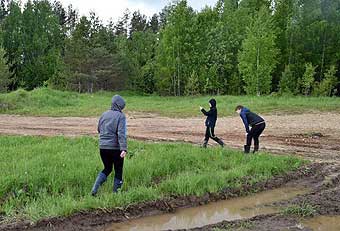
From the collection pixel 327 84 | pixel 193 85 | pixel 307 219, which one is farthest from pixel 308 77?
pixel 307 219

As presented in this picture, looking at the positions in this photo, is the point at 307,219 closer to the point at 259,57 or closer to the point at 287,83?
the point at 259,57

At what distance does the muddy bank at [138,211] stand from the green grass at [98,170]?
0.15 m

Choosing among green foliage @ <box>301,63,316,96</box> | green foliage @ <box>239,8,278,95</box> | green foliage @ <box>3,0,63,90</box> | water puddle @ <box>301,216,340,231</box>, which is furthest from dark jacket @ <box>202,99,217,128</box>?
green foliage @ <box>3,0,63,90</box>

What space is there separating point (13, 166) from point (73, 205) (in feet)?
9.63

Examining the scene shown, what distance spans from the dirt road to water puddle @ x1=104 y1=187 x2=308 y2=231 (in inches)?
182

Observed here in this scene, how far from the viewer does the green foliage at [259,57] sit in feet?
134

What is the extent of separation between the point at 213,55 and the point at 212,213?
39.9 meters

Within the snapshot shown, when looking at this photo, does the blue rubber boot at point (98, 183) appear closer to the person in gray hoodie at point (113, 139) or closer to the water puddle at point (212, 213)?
the person in gray hoodie at point (113, 139)

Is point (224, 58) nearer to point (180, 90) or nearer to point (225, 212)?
point (180, 90)

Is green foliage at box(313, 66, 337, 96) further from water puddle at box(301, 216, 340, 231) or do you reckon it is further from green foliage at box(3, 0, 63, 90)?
water puddle at box(301, 216, 340, 231)

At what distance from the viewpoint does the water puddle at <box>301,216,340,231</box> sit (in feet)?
25.1

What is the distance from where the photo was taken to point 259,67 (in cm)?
4066

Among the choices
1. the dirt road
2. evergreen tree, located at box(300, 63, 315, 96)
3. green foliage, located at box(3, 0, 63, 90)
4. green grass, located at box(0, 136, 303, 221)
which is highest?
green foliage, located at box(3, 0, 63, 90)

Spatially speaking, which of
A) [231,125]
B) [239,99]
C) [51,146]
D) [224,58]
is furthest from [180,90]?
[51,146]
